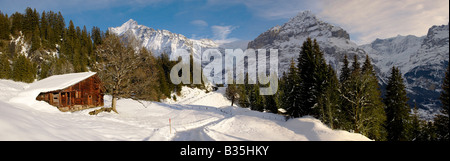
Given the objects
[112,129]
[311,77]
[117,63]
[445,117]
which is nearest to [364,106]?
[445,117]

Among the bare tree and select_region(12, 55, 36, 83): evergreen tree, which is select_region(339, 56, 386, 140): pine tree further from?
select_region(12, 55, 36, 83): evergreen tree

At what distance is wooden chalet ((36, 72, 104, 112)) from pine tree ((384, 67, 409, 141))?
39.8m

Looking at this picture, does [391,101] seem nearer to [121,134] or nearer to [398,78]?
[398,78]

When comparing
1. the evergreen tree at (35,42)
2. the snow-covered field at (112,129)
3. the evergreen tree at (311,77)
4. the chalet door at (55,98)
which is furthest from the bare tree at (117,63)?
the evergreen tree at (35,42)

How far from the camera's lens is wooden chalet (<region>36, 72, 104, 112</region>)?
21.6m

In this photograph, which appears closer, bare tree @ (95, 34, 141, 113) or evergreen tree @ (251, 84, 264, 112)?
bare tree @ (95, 34, 141, 113)

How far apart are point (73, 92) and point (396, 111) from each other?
41.8 m

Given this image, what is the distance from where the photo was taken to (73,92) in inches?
966

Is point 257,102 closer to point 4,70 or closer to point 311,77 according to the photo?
point 311,77

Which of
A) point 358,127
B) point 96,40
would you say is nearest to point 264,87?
point 358,127

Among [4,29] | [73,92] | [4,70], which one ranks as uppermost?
[4,29]

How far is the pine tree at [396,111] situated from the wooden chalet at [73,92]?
131 ft

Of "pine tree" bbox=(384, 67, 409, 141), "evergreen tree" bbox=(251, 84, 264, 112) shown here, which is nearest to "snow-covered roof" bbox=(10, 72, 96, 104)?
"pine tree" bbox=(384, 67, 409, 141)
